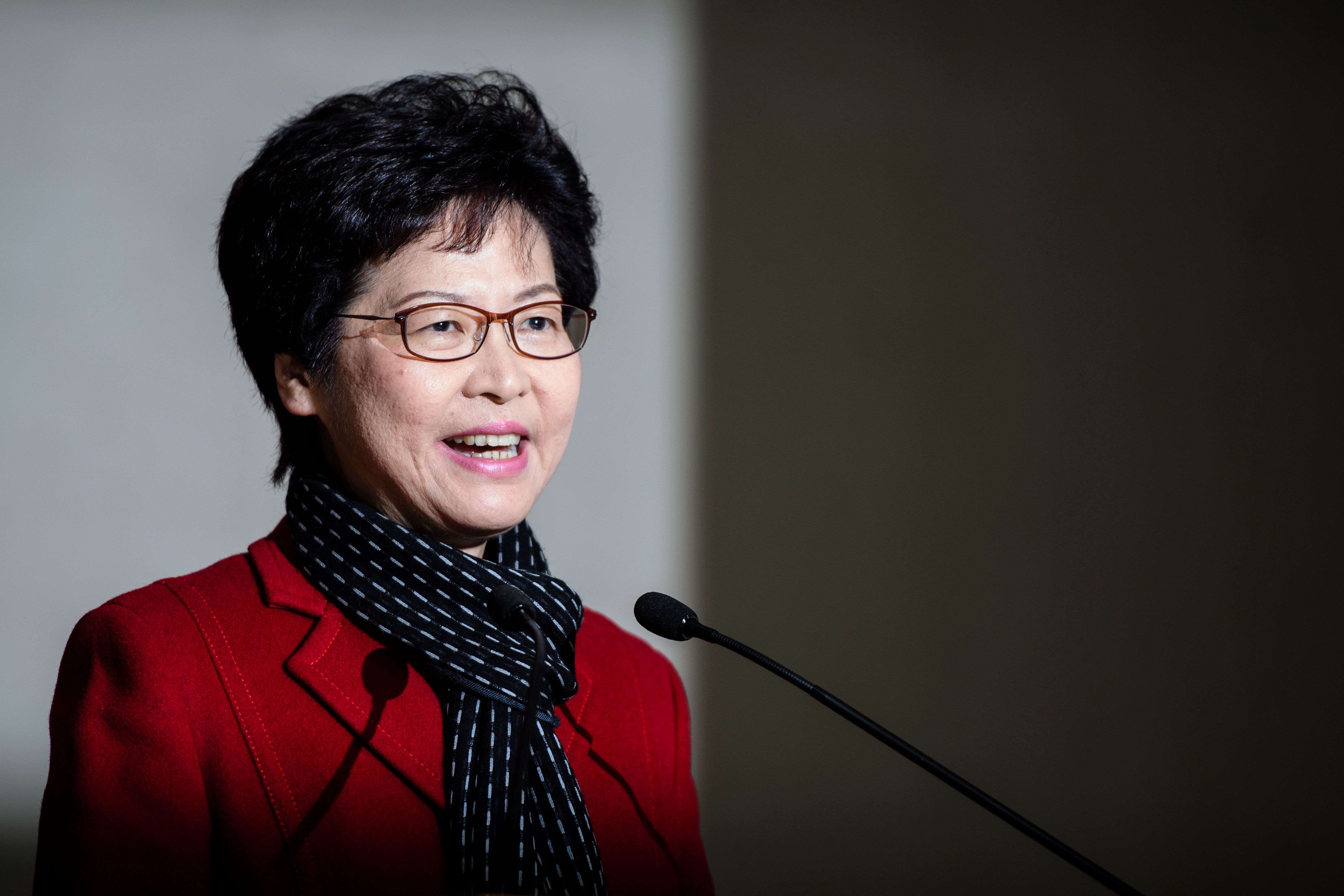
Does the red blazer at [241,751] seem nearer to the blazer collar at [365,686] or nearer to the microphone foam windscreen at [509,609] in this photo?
the blazer collar at [365,686]

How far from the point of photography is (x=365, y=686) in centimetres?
106

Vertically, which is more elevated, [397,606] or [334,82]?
[334,82]

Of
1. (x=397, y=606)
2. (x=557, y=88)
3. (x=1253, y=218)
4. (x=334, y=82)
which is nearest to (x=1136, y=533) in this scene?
(x=1253, y=218)

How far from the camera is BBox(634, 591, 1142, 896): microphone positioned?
79 cm

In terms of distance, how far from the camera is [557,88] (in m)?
2.03

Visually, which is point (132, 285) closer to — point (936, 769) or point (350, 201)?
point (350, 201)

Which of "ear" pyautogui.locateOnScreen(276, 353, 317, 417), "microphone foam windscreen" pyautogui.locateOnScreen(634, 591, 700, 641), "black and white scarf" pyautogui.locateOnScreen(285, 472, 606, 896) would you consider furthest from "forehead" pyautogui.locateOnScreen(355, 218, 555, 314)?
"microphone foam windscreen" pyautogui.locateOnScreen(634, 591, 700, 641)

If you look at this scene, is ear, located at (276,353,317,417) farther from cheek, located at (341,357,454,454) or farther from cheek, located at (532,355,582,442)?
cheek, located at (532,355,582,442)

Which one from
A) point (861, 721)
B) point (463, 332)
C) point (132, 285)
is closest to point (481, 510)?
point (463, 332)

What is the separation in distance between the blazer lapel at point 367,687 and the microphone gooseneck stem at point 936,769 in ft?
1.02

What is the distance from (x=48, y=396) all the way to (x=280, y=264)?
101cm

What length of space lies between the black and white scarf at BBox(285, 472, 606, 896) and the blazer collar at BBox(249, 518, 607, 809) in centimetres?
1

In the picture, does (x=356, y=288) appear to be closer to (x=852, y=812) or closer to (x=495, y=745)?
(x=495, y=745)

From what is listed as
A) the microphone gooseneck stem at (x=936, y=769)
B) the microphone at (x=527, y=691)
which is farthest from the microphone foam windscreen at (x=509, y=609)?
the microphone gooseneck stem at (x=936, y=769)
